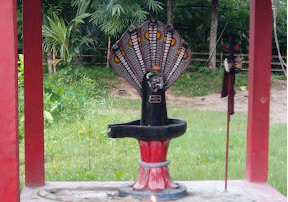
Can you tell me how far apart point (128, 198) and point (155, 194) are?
210 millimetres

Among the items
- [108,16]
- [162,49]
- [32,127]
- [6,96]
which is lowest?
[32,127]

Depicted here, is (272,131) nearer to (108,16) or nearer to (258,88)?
(258,88)

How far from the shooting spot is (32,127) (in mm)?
4090

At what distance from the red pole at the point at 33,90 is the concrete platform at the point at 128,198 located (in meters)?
0.19

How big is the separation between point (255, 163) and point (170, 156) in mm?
2204

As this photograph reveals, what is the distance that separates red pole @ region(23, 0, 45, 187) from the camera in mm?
4035

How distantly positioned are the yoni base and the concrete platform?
4 cm

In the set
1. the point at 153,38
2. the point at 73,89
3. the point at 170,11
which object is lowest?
the point at 73,89

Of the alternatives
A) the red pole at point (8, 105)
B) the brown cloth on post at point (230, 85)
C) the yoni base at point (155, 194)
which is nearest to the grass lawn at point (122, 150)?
the yoni base at point (155, 194)

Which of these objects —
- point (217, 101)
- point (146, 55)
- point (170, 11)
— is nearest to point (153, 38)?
point (146, 55)

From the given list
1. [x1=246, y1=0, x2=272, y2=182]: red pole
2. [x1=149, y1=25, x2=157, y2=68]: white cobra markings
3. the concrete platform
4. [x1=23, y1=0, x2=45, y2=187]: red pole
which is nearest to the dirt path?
[x1=246, y1=0, x2=272, y2=182]: red pole

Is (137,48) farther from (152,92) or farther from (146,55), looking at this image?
(152,92)

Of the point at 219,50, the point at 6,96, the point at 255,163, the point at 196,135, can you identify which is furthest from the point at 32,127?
the point at 219,50

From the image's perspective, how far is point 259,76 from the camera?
4105 mm
